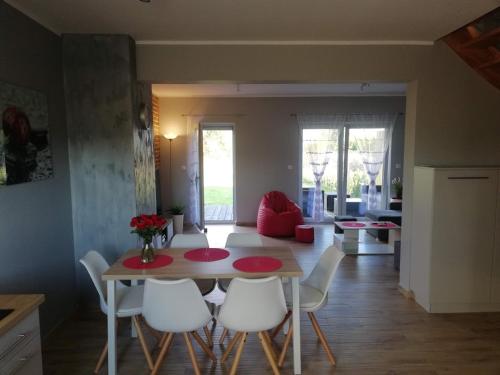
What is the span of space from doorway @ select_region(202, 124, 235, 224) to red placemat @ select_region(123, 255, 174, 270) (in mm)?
4579

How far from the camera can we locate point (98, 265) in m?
2.67

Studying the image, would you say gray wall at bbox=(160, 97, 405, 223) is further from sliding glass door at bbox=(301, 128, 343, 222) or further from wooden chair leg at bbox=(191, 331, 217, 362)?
wooden chair leg at bbox=(191, 331, 217, 362)

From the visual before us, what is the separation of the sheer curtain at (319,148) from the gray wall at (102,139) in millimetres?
4429

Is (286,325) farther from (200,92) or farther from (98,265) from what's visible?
(200,92)

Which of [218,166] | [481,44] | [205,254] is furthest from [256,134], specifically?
A: [205,254]

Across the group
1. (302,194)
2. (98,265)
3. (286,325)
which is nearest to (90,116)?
(98,265)

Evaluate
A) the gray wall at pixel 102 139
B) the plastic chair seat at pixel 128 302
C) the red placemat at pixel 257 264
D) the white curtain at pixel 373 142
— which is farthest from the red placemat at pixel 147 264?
the white curtain at pixel 373 142

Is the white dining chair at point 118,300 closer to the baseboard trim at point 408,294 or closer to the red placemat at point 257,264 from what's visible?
the red placemat at point 257,264

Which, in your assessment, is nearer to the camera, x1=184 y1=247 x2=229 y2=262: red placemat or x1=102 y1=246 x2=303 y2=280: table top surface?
x1=102 y1=246 x2=303 y2=280: table top surface

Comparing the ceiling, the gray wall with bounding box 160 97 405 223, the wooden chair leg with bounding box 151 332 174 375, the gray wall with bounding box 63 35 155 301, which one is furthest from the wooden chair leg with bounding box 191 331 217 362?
the gray wall with bounding box 160 97 405 223

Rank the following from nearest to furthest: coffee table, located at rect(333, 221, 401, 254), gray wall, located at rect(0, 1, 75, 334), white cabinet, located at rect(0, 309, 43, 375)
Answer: white cabinet, located at rect(0, 309, 43, 375) → gray wall, located at rect(0, 1, 75, 334) → coffee table, located at rect(333, 221, 401, 254)

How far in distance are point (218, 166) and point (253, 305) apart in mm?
5336

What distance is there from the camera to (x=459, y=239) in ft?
10.9

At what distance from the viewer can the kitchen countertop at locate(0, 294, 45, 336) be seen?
1.58 m
